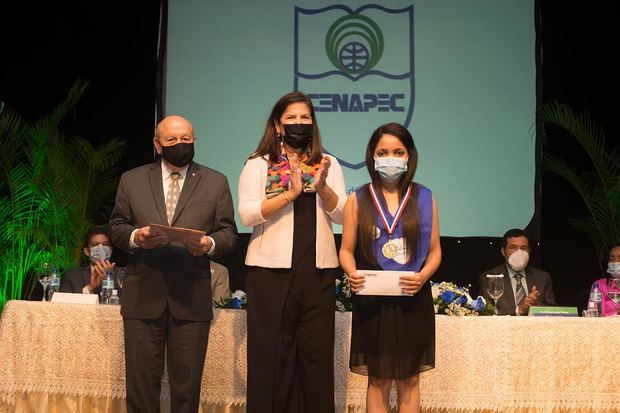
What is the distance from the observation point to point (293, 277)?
11.0ft

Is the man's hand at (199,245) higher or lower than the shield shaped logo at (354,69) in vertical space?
lower

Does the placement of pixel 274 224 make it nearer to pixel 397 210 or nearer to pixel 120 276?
pixel 397 210

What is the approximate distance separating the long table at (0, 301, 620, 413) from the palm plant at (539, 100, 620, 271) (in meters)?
2.80

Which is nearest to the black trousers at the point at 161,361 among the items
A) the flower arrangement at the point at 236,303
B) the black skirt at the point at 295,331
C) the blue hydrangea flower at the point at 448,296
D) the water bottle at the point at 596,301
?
the black skirt at the point at 295,331

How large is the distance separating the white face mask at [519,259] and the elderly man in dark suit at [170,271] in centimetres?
242

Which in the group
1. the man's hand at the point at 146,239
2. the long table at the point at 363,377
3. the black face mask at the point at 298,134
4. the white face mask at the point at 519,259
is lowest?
the long table at the point at 363,377

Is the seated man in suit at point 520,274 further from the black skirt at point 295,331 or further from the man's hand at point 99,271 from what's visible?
the man's hand at point 99,271

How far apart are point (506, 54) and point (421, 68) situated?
715 mm

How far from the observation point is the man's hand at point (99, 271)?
4.58m

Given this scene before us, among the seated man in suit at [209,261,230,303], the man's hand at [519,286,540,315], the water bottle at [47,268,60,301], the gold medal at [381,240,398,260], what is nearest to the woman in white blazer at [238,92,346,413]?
the gold medal at [381,240,398,260]

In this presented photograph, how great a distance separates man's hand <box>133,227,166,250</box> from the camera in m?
3.41

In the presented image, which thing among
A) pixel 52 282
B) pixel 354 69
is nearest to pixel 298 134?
pixel 52 282

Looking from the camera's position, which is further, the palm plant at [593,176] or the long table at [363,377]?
the palm plant at [593,176]

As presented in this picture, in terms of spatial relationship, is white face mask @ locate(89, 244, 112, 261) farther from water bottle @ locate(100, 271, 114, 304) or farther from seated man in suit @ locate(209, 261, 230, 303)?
seated man in suit @ locate(209, 261, 230, 303)
